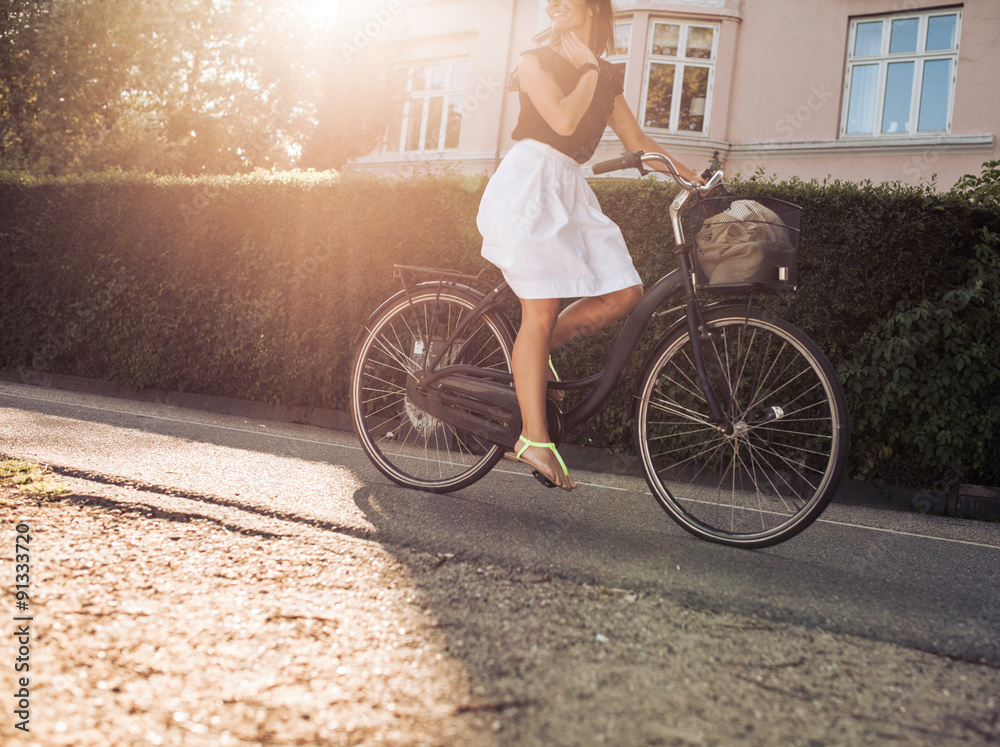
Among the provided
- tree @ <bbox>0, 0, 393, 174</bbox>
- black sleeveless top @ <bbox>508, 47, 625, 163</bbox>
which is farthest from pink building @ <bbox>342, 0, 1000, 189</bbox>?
black sleeveless top @ <bbox>508, 47, 625, 163</bbox>

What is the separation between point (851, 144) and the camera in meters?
14.0

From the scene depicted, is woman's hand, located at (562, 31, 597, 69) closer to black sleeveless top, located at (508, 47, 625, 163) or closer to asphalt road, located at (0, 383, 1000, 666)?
black sleeveless top, located at (508, 47, 625, 163)

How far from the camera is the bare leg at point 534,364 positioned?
116 inches

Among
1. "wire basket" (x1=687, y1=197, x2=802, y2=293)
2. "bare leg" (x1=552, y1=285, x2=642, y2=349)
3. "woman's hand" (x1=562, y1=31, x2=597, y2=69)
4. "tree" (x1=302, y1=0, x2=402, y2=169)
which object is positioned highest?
"tree" (x1=302, y1=0, x2=402, y2=169)

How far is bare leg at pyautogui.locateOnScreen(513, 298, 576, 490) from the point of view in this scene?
9.68 ft

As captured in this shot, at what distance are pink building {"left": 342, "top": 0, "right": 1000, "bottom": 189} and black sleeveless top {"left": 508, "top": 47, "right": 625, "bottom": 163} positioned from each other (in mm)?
9806

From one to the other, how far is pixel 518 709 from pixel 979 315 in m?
4.41

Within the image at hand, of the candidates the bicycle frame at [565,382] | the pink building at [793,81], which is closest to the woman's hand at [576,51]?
the bicycle frame at [565,382]

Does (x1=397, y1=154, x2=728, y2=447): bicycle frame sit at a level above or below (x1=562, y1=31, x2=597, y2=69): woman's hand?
below

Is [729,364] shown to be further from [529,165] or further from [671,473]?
[671,473]

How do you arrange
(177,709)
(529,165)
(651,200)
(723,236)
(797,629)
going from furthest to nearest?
(651,200)
(529,165)
(723,236)
(797,629)
(177,709)

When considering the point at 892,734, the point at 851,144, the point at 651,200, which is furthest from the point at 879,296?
the point at 851,144

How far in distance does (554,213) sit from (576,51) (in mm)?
600
